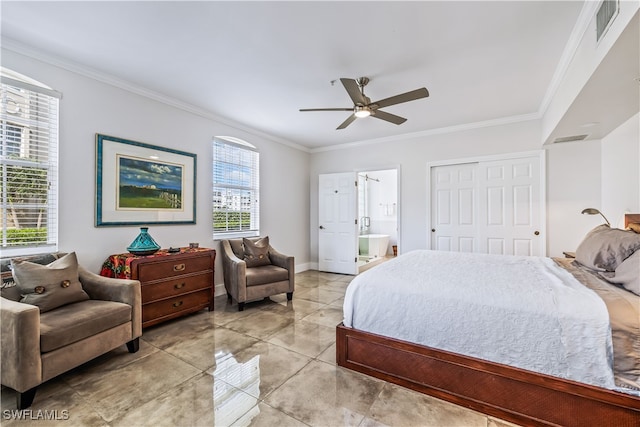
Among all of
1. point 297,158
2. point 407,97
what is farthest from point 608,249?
point 297,158

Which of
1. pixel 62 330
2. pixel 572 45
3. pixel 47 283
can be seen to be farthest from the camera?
pixel 572 45

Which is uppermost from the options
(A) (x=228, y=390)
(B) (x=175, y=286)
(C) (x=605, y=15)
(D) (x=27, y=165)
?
(C) (x=605, y=15)

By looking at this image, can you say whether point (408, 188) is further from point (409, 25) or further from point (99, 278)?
point (99, 278)

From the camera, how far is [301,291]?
415cm

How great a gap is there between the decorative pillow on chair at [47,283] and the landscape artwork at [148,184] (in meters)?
0.98

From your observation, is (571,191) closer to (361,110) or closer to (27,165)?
(361,110)

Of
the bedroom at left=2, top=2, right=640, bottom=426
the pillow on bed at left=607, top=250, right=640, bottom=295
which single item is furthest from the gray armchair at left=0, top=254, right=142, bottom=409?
the pillow on bed at left=607, top=250, right=640, bottom=295

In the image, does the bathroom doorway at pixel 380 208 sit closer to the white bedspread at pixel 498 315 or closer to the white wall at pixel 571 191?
the white wall at pixel 571 191

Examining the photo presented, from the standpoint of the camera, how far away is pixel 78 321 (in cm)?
188

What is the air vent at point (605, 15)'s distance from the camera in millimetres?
1520

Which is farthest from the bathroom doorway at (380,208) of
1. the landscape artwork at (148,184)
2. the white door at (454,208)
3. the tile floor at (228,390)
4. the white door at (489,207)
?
the tile floor at (228,390)

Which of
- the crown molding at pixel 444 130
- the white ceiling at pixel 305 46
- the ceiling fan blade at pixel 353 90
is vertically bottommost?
the ceiling fan blade at pixel 353 90

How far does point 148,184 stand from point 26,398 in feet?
7.00

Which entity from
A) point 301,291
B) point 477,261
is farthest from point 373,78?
point 301,291
